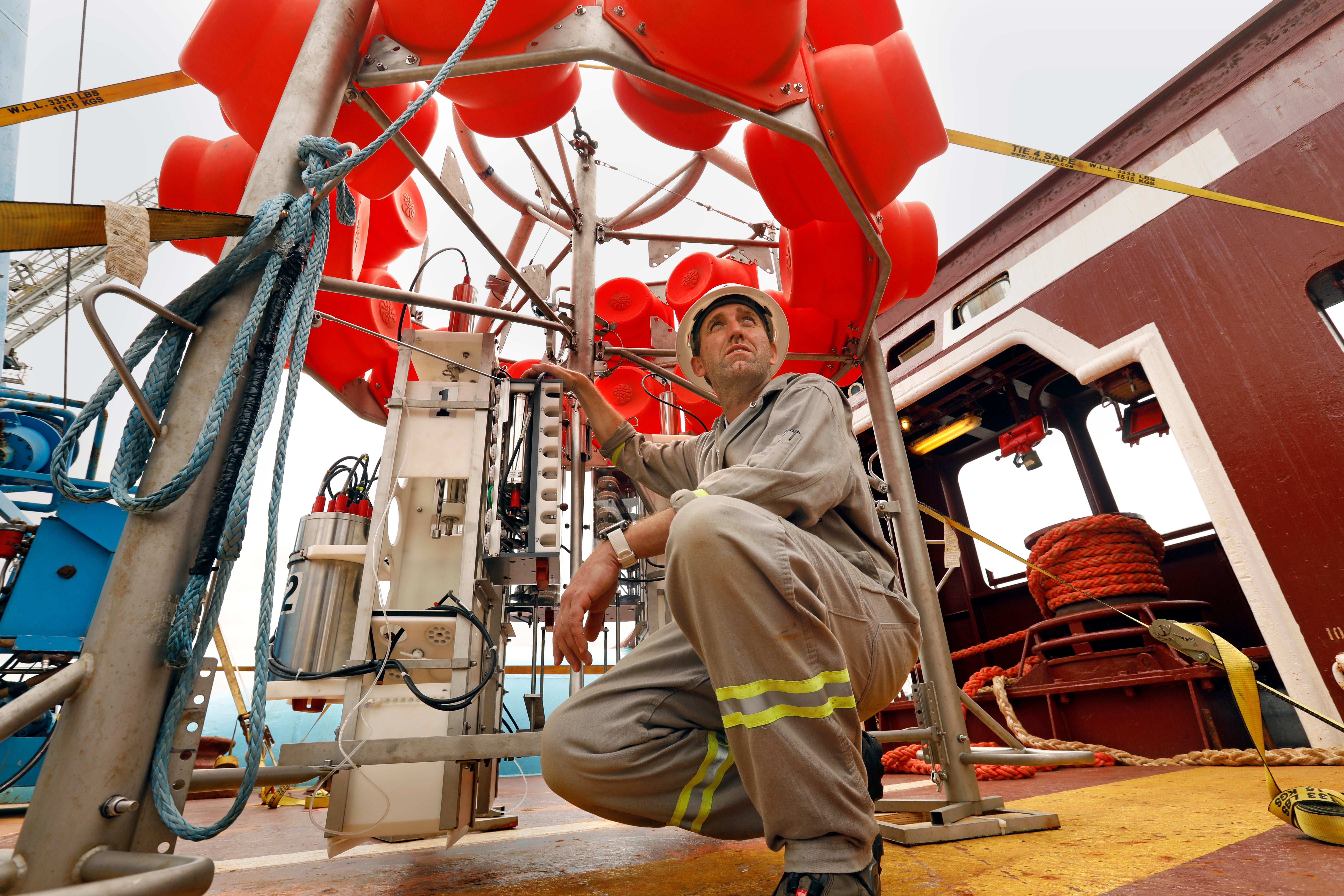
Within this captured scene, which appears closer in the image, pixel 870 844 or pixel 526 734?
pixel 870 844

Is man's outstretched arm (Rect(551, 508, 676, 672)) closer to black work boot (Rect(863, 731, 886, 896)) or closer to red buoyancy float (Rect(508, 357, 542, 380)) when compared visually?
black work boot (Rect(863, 731, 886, 896))

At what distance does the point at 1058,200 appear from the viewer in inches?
209

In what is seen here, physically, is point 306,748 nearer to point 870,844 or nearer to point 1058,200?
point 870,844

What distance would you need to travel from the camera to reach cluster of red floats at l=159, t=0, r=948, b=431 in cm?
166

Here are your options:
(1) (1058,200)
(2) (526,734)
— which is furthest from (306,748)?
(1) (1058,200)

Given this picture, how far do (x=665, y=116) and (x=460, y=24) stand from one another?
89 cm

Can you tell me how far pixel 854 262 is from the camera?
2.69 m

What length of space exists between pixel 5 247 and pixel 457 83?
128 centimetres

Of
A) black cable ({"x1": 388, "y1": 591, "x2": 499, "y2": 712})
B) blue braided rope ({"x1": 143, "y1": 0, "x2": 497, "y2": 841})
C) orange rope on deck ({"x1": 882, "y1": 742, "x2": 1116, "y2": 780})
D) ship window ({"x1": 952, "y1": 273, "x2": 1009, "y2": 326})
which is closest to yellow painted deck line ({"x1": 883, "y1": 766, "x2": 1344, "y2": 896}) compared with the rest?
orange rope on deck ({"x1": 882, "y1": 742, "x2": 1116, "y2": 780})

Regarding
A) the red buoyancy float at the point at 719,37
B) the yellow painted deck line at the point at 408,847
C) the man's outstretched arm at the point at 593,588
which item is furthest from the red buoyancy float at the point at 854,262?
the yellow painted deck line at the point at 408,847

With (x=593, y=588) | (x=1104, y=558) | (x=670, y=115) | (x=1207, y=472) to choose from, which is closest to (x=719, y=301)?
(x=670, y=115)

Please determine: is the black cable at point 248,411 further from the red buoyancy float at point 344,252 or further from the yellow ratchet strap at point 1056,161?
the yellow ratchet strap at point 1056,161

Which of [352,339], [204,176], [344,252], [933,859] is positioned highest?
[204,176]

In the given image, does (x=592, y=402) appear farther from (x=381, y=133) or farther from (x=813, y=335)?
(x=813, y=335)
